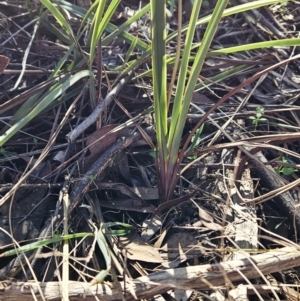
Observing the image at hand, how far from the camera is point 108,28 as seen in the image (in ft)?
3.75

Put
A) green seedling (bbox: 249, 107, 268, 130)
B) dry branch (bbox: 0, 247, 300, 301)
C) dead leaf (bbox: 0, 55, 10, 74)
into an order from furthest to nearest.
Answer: green seedling (bbox: 249, 107, 268, 130) < dead leaf (bbox: 0, 55, 10, 74) < dry branch (bbox: 0, 247, 300, 301)

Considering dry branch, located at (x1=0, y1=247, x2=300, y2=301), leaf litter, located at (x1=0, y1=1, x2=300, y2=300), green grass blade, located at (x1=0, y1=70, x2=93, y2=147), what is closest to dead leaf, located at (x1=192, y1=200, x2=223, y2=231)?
leaf litter, located at (x1=0, y1=1, x2=300, y2=300)

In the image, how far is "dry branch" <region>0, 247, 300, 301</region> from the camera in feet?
2.55

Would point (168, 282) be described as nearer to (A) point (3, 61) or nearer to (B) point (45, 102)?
(B) point (45, 102)

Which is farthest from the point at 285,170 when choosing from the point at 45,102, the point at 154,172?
the point at 45,102

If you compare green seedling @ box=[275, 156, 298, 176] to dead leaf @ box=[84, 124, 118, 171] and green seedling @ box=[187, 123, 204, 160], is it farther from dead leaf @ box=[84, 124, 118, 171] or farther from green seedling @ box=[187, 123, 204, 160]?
dead leaf @ box=[84, 124, 118, 171]

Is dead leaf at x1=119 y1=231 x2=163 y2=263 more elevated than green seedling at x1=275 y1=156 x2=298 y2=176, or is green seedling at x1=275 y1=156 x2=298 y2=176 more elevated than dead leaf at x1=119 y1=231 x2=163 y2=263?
green seedling at x1=275 y1=156 x2=298 y2=176

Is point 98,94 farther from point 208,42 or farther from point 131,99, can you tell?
point 208,42

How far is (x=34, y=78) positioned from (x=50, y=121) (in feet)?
0.56

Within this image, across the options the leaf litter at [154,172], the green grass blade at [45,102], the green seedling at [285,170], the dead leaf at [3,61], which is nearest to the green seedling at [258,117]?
the leaf litter at [154,172]

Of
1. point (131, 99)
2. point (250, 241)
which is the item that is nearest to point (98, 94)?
point (131, 99)

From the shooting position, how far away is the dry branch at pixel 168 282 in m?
0.78

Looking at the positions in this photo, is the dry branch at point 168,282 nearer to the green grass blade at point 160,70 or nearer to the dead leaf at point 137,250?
the dead leaf at point 137,250

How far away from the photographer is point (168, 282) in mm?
786
